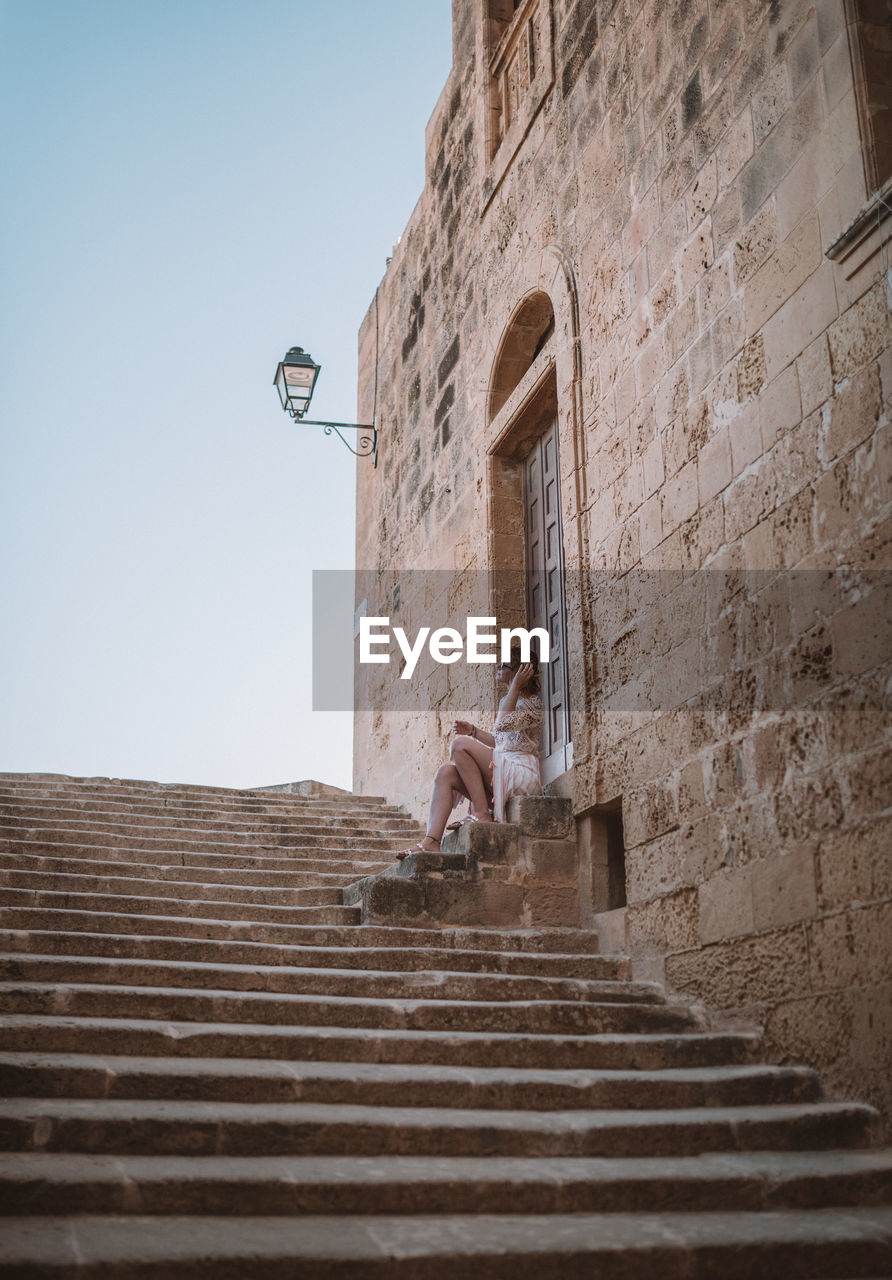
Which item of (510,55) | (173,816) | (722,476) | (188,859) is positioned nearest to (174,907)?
(188,859)

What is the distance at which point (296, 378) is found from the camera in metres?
9.98

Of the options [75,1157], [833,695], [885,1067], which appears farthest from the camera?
[833,695]

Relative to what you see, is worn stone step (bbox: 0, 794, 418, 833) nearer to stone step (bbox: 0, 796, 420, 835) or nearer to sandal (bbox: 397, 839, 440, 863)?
stone step (bbox: 0, 796, 420, 835)

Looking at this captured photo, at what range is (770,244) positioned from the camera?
4.35 metres

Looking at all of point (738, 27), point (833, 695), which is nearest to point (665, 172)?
point (738, 27)

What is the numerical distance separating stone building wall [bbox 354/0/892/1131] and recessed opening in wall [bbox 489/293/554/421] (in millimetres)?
29

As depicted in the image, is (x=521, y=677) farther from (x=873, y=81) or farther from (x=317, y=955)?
(x=873, y=81)

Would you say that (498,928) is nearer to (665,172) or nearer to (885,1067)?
(885,1067)

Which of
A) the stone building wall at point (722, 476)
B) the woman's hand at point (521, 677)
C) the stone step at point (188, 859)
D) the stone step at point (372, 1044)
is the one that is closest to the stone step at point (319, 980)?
the stone step at point (372, 1044)

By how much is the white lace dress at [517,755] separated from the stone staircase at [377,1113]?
38.5 inches

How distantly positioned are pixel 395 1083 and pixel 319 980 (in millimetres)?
799

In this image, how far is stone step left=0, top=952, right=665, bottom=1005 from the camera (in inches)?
148

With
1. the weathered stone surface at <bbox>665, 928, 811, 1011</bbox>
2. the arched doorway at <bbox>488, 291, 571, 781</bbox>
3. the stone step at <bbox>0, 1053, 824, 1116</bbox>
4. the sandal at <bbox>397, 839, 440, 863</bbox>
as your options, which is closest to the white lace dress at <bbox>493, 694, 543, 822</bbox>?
the sandal at <bbox>397, 839, 440, 863</bbox>

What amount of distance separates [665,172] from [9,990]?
13.5 feet
